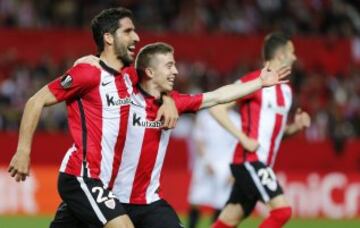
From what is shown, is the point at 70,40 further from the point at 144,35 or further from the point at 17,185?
the point at 17,185

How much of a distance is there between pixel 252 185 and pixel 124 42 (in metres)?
2.84

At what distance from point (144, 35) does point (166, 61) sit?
39.1 ft

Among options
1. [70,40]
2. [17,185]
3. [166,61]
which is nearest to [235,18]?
[70,40]

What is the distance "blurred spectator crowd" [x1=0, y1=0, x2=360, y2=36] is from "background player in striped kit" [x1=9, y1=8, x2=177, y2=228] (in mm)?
12063

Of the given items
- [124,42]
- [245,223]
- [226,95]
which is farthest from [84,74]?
[245,223]

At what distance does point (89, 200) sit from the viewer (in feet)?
26.4

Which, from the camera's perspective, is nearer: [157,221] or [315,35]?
[157,221]

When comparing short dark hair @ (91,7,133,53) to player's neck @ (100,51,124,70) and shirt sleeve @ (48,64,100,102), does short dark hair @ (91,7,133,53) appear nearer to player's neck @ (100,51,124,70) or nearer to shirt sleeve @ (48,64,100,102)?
player's neck @ (100,51,124,70)

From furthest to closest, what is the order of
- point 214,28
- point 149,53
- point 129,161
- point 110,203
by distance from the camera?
point 214,28 → point 149,53 → point 129,161 → point 110,203

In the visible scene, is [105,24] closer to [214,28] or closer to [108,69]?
[108,69]

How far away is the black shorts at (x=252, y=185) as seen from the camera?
10.4 meters

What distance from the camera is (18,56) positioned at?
19.7 meters

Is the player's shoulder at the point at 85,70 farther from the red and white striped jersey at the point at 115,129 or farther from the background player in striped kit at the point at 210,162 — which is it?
the background player in striped kit at the point at 210,162

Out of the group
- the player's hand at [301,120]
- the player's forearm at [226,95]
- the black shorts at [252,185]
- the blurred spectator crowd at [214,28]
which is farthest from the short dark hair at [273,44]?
the blurred spectator crowd at [214,28]
